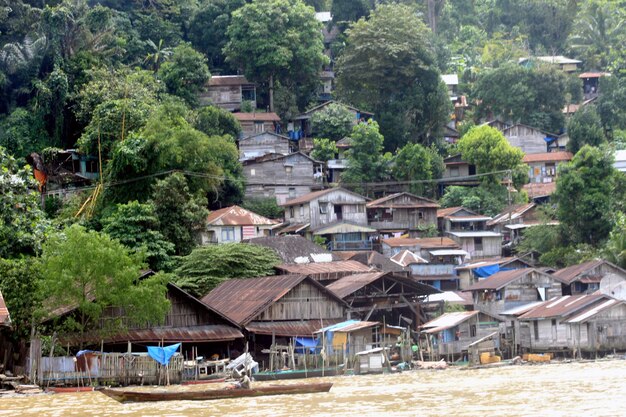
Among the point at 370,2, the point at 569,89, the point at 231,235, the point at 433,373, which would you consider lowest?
the point at 433,373

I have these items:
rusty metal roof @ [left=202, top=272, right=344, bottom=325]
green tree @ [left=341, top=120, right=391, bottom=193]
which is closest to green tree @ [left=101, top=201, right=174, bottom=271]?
rusty metal roof @ [left=202, top=272, right=344, bottom=325]

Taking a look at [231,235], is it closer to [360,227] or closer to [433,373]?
[360,227]

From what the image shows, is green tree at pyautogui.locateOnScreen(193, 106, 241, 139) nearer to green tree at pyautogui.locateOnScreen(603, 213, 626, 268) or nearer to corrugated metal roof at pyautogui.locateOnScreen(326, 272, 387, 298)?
corrugated metal roof at pyautogui.locateOnScreen(326, 272, 387, 298)

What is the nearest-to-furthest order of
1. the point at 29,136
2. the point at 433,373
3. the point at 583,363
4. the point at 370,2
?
1. the point at 433,373
2. the point at 583,363
3. the point at 29,136
4. the point at 370,2

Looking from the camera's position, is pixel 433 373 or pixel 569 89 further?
pixel 569 89

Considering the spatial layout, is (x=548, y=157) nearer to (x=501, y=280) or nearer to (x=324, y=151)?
(x=324, y=151)

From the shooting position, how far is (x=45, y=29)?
68.8 meters

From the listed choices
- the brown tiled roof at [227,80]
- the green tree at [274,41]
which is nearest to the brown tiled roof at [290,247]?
the green tree at [274,41]

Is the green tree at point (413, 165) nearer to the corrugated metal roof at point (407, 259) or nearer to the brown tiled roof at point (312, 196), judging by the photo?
the brown tiled roof at point (312, 196)

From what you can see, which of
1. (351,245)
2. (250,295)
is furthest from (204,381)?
(351,245)

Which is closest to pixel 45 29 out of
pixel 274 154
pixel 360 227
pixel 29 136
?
pixel 29 136

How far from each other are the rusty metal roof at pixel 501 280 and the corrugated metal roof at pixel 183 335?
53.2ft

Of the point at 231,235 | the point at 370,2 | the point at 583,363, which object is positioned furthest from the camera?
the point at 370,2

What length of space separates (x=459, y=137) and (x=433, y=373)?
133 feet
